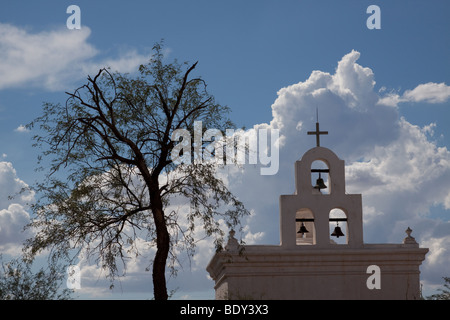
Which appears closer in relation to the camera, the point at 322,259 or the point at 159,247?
the point at 159,247

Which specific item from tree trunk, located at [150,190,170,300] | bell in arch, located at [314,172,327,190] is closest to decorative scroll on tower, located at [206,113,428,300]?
bell in arch, located at [314,172,327,190]

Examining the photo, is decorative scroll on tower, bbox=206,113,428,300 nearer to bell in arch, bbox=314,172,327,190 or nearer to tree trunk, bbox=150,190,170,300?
bell in arch, bbox=314,172,327,190

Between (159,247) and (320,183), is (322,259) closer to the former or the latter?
(320,183)

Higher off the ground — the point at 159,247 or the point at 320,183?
the point at 320,183

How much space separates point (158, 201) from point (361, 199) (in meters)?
7.89

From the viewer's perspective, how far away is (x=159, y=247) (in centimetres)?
2111

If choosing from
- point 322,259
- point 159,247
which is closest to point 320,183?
point 322,259

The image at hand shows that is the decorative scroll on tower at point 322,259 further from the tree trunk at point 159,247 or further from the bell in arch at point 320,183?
the tree trunk at point 159,247

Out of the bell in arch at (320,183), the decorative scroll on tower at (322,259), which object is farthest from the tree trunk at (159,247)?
the bell in arch at (320,183)

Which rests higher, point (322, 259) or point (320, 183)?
point (320, 183)

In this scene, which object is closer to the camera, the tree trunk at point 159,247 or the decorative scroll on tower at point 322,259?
the tree trunk at point 159,247

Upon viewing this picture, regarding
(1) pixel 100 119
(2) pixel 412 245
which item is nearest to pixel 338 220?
(2) pixel 412 245

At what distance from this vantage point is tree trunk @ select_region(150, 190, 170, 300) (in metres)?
21.0

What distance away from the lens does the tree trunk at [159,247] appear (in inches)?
825
